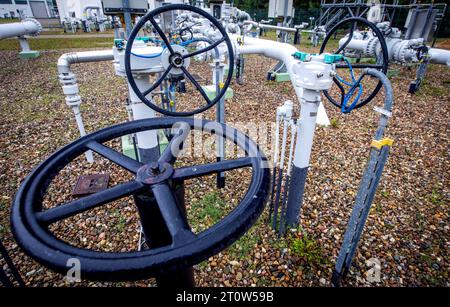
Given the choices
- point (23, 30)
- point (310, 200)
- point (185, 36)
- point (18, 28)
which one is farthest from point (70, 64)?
point (23, 30)

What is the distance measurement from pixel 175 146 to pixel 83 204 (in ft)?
1.49

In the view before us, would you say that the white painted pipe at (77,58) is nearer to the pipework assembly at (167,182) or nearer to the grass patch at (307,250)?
the pipework assembly at (167,182)

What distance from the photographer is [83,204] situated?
2.76 feet

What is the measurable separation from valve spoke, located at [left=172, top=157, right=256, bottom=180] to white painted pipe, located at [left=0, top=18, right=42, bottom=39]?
7.87m

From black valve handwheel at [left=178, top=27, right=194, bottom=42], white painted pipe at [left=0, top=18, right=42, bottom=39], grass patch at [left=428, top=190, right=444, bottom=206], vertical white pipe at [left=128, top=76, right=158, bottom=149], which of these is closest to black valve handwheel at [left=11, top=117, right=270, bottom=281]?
vertical white pipe at [left=128, top=76, right=158, bottom=149]

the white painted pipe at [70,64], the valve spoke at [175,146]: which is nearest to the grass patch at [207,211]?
the valve spoke at [175,146]

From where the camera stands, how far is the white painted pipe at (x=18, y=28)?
20.5 ft

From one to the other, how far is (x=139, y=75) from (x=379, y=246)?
2290 mm

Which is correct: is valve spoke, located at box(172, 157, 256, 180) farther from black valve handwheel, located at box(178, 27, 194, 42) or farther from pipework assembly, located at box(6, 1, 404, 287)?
black valve handwheel, located at box(178, 27, 194, 42)

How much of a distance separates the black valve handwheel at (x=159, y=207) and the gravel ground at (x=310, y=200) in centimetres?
116

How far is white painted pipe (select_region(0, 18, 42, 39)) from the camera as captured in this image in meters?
6.26

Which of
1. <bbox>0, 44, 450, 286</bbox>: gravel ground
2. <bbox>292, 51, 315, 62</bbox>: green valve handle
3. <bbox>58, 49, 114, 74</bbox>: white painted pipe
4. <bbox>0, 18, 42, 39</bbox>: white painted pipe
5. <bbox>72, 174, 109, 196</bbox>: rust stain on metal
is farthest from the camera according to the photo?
<bbox>0, 18, 42, 39</bbox>: white painted pipe

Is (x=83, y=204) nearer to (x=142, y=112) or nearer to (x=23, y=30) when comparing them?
(x=142, y=112)
